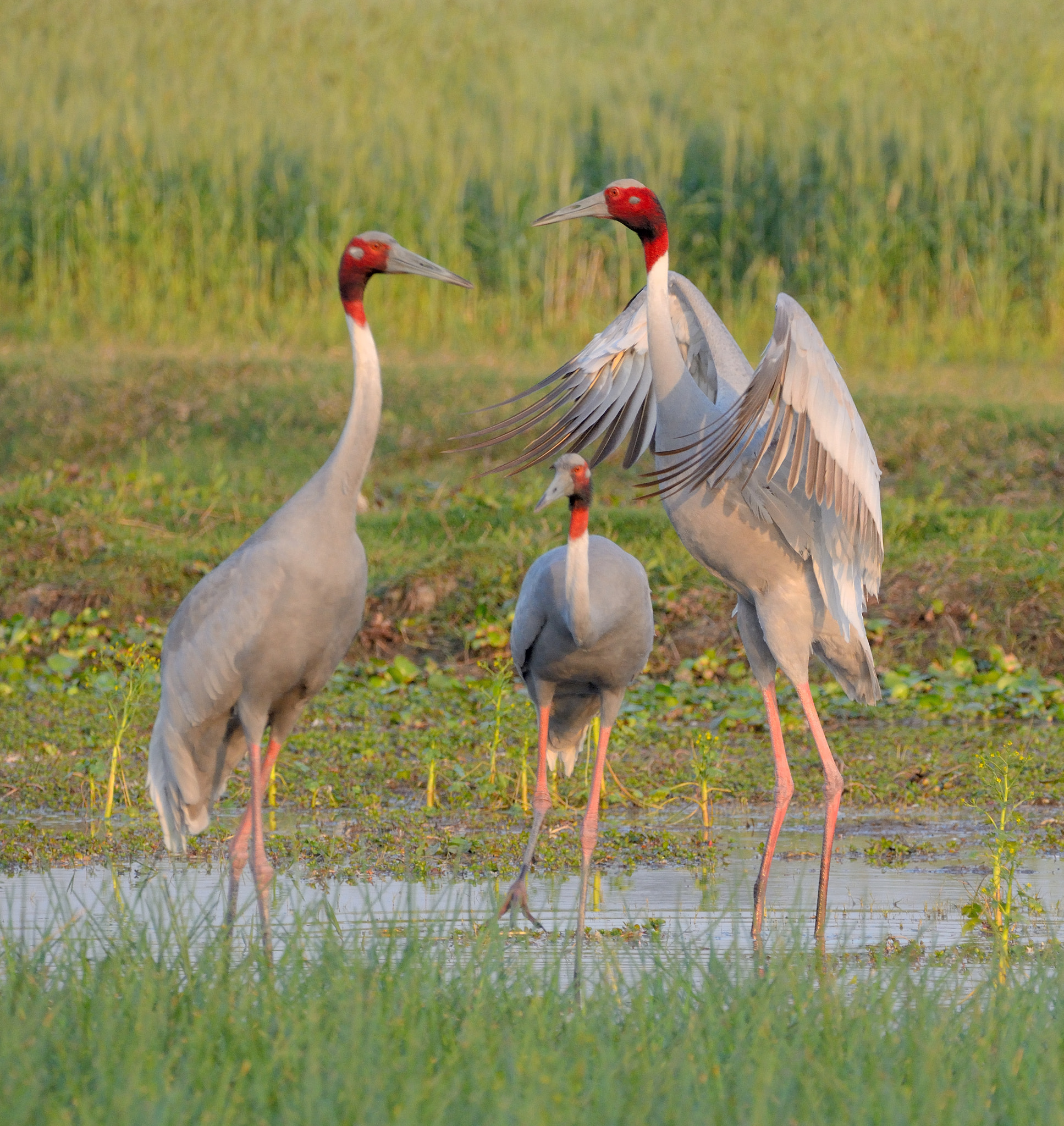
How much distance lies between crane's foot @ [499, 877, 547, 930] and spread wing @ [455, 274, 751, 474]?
1.36m

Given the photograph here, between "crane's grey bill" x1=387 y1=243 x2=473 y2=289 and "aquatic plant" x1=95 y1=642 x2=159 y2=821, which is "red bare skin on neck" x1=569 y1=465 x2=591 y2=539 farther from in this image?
"aquatic plant" x1=95 y1=642 x2=159 y2=821

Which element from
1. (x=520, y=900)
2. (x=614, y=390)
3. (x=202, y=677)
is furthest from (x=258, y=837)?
(x=614, y=390)

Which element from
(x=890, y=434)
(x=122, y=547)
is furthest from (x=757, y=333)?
(x=122, y=547)

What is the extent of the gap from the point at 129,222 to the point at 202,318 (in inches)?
35.5

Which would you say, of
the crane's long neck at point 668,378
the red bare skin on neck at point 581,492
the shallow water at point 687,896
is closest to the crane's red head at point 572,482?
the red bare skin on neck at point 581,492

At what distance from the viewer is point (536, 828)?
5219 millimetres

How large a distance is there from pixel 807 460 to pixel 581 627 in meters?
0.88

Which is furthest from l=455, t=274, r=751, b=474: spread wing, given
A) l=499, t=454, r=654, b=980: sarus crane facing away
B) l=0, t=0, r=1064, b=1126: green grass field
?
l=0, t=0, r=1064, b=1126: green grass field

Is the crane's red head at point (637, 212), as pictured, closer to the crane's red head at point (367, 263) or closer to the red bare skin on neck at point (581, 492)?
the crane's red head at point (367, 263)

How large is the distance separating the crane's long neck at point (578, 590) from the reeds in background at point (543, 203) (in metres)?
6.96

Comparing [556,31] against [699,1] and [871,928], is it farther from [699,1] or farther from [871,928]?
[871,928]

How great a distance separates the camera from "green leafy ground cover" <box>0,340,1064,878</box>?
19.8 feet

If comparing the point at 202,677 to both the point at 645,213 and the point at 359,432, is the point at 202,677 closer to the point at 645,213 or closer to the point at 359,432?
the point at 359,432

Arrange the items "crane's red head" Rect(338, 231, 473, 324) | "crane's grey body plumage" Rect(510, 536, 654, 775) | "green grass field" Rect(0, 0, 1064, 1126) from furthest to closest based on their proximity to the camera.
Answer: "crane's grey body plumage" Rect(510, 536, 654, 775) → "crane's red head" Rect(338, 231, 473, 324) → "green grass field" Rect(0, 0, 1064, 1126)
